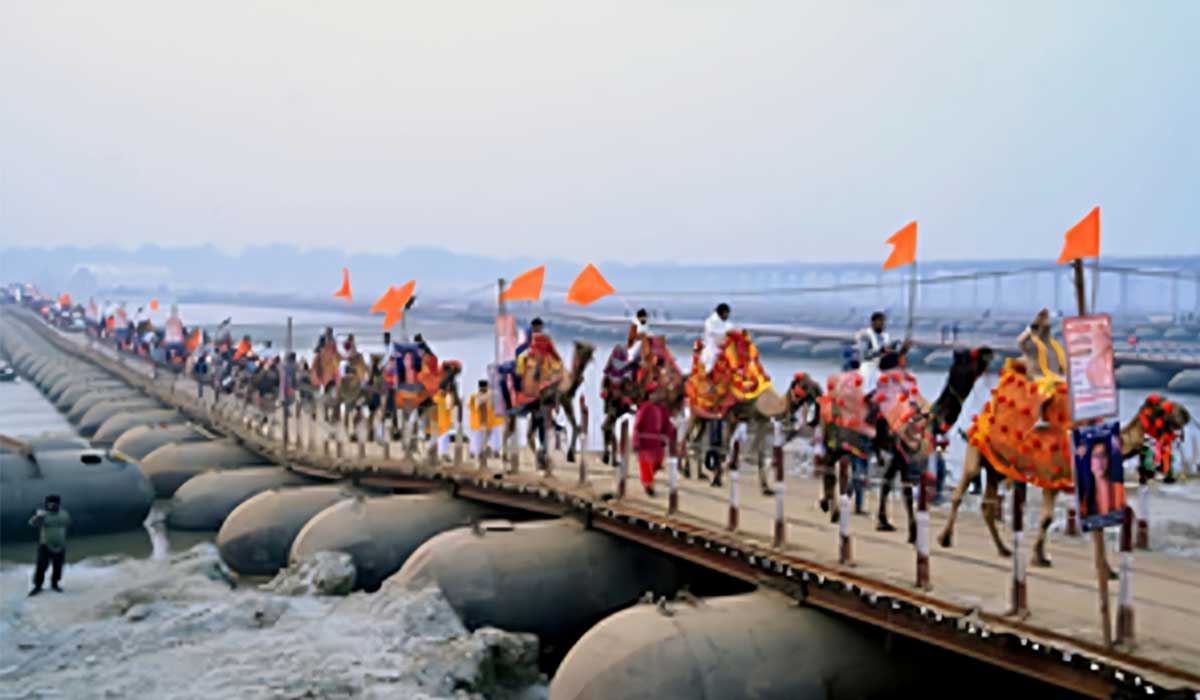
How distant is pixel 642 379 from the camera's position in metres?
21.4

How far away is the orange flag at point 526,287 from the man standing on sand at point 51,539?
30.7 feet

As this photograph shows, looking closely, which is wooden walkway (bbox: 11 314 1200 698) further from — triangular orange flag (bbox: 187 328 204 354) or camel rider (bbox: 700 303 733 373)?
triangular orange flag (bbox: 187 328 204 354)

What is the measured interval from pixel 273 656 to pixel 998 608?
9.93m

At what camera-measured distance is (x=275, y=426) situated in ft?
124

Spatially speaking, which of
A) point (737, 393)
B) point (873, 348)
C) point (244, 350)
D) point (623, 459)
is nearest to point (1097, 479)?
point (873, 348)

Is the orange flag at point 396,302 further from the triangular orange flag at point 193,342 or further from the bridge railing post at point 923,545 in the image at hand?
the triangular orange flag at point 193,342

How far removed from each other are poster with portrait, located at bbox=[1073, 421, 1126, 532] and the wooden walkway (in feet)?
3.47

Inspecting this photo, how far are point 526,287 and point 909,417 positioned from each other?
1245cm

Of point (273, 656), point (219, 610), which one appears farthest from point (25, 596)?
point (273, 656)

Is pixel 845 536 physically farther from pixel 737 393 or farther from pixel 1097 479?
pixel 737 393


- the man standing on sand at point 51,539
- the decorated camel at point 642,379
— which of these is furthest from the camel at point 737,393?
the man standing on sand at point 51,539

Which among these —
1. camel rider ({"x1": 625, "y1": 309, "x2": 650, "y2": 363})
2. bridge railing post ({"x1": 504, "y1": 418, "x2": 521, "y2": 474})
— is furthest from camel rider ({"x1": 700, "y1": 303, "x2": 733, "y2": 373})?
bridge railing post ({"x1": 504, "y1": 418, "x2": 521, "y2": 474})

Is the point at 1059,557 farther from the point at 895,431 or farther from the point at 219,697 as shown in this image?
the point at 219,697

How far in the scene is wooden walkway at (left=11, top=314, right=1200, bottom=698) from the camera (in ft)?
34.6
